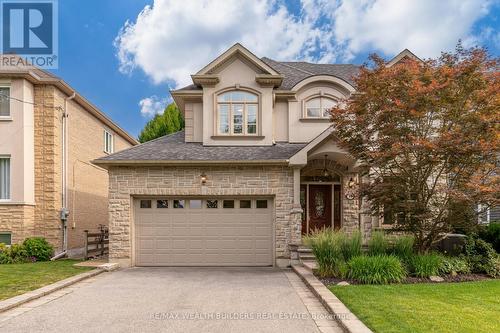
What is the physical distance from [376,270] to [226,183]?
233 inches

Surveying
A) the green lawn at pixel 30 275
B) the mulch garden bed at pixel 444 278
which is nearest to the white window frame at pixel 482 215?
the mulch garden bed at pixel 444 278

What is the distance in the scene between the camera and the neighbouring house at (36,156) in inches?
586

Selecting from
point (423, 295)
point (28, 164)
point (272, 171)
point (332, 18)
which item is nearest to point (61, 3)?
point (28, 164)

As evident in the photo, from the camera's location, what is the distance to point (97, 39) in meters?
27.7

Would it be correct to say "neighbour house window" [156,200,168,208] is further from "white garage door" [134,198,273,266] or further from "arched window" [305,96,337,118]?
"arched window" [305,96,337,118]

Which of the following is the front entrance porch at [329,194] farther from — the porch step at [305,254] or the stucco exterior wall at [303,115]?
the porch step at [305,254]

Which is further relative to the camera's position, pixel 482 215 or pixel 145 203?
pixel 145 203

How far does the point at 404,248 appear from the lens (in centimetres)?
1063

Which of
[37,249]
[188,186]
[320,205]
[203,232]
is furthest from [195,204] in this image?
[37,249]

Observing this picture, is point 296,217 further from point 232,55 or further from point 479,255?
point 232,55

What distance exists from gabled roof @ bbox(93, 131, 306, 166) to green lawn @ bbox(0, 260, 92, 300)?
3.47m

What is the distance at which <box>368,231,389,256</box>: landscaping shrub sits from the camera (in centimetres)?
1048

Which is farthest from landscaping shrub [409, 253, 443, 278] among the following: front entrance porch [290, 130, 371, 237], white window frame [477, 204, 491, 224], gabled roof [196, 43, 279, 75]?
gabled roof [196, 43, 279, 75]

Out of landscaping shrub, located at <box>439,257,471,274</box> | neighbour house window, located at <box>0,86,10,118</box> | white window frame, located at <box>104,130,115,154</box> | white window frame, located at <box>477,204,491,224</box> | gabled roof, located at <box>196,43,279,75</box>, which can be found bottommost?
landscaping shrub, located at <box>439,257,471,274</box>
